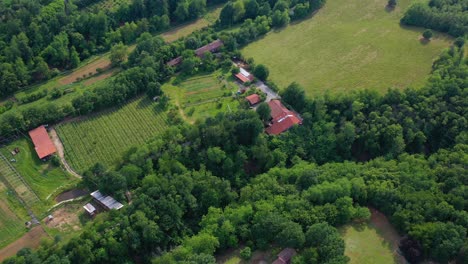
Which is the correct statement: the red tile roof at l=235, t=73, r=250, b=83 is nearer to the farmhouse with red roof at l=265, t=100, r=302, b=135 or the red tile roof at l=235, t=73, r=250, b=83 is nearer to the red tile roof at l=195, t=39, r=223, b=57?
the red tile roof at l=195, t=39, r=223, b=57

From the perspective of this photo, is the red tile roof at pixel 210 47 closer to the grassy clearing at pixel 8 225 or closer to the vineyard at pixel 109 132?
the vineyard at pixel 109 132

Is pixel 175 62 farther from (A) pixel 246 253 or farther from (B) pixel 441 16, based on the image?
(B) pixel 441 16

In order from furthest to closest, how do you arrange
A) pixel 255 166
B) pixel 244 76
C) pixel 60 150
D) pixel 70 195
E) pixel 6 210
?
1. pixel 244 76
2. pixel 60 150
3. pixel 255 166
4. pixel 70 195
5. pixel 6 210

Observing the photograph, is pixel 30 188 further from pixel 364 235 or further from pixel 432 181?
pixel 432 181

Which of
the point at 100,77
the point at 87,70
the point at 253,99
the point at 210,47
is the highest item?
the point at 210,47

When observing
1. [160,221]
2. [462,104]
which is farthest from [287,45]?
[160,221]

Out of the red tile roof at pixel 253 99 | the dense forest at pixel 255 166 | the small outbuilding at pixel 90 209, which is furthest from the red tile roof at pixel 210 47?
the small outbuilding at pixel 90 209

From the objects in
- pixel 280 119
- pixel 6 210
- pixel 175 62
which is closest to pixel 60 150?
pixel 6 210
